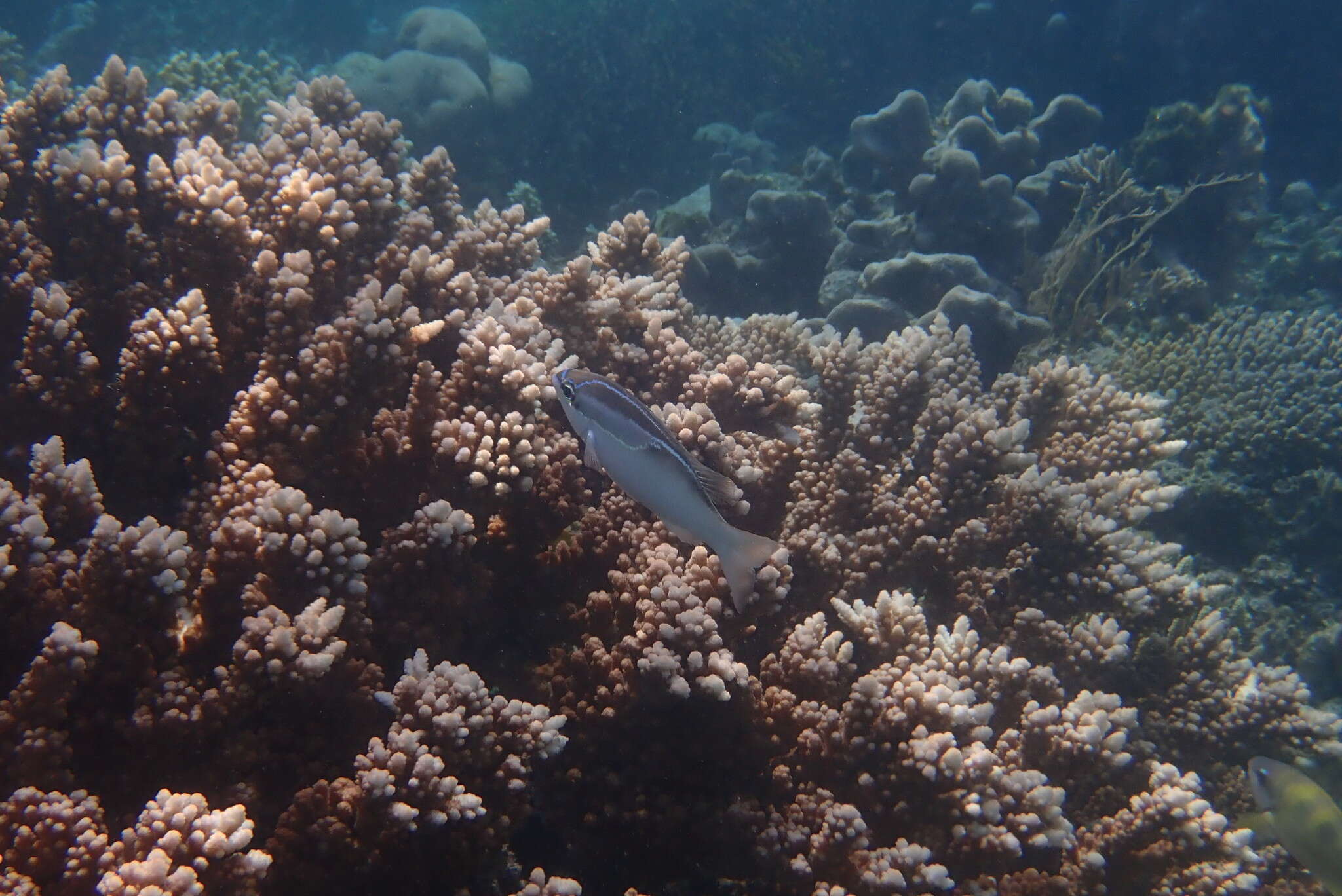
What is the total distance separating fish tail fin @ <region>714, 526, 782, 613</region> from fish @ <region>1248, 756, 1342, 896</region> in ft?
9.80

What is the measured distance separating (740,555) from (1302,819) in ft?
10.3

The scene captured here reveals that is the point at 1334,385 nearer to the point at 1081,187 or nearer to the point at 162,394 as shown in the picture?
the point at 1081,187

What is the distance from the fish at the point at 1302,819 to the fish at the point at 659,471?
298cm

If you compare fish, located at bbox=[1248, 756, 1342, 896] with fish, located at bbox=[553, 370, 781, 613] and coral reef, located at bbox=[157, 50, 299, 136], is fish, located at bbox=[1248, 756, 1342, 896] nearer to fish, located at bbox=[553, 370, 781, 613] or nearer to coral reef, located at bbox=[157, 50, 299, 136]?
fish, located at bbox=[553, 370, 781, 613]

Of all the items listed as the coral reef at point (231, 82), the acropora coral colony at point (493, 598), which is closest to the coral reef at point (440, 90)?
the coral reef at point (231, 82)

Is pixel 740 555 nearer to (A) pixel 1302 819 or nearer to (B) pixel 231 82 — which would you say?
(A) pixel 1302 819

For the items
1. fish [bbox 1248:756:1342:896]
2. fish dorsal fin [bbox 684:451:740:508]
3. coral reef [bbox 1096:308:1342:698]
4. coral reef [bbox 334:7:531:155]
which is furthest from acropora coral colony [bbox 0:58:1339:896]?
coral reef [bbox 334:7:531:155]

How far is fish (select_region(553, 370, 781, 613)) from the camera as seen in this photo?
241cm

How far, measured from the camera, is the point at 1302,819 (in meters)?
3.18

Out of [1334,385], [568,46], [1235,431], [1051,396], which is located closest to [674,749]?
[1051,396]

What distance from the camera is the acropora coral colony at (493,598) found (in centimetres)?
219

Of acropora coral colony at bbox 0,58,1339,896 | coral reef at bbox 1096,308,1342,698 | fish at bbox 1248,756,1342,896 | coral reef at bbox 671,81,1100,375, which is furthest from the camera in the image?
coral reef at bbox 671,81,1100,375

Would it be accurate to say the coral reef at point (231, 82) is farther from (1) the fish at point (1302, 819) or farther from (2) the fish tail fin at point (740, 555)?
(1) the fish at point (1302, 819)

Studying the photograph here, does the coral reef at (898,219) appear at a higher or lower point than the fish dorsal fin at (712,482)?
higher
